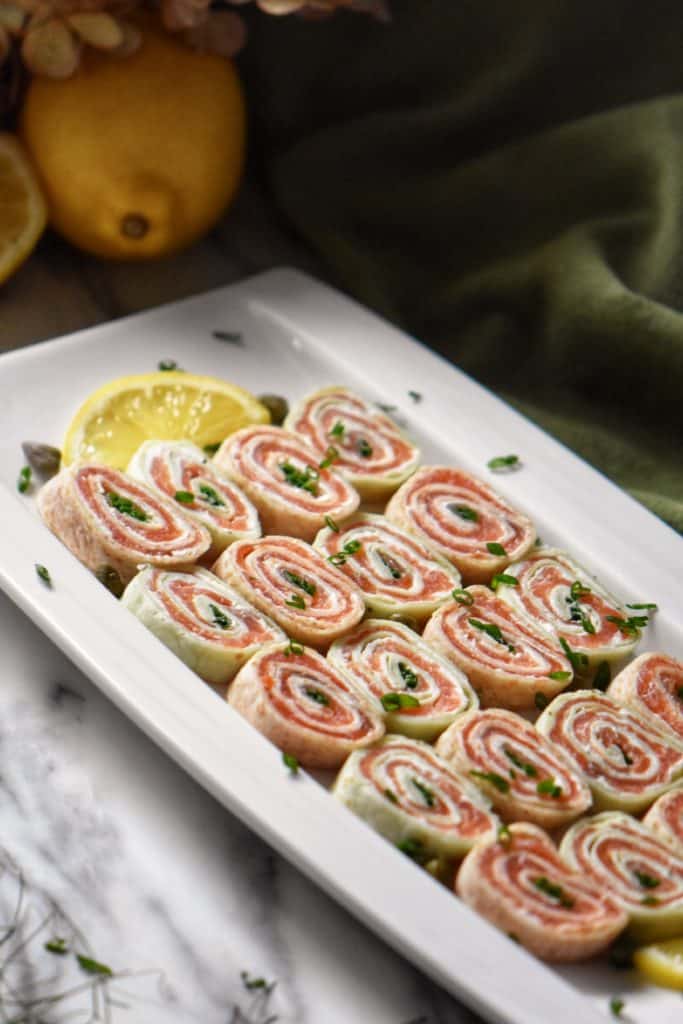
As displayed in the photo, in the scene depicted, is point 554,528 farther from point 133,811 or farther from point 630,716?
point 133,811

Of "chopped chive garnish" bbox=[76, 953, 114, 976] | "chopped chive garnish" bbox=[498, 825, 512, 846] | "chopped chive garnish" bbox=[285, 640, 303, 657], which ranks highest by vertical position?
"chopped chive garnish" bbox=[498, 825, 512, 846]

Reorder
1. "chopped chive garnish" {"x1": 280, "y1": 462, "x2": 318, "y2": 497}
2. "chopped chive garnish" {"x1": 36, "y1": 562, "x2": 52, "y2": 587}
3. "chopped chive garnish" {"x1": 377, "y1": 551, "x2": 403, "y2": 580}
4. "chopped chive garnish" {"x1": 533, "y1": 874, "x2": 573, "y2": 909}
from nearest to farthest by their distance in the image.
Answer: "chopped chive garnish" {"x1": 533, "y1": 874, "x2": 573, "y2": 909} → "chopped chive garnish" {"x1": 36, "y1": 562, "x2": 52, "y2": 587} → "chopped chive garnish" {"x1": 377, "y1": 551, "x2": 403, "y2": 580} → "chopped chive garnish" {"x1": 280, "y1": 462, "x2": 318, "y2": 497}

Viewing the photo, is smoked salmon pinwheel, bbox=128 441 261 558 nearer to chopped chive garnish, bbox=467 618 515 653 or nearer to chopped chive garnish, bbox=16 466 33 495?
chopped chive garnish, bbox=16 466 33 495

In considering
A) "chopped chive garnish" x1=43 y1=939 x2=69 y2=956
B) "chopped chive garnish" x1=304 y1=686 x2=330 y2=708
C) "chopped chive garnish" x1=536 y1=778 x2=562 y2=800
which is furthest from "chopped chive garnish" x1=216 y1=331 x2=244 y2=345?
"chopped chive garnish" x1=43 y1=939 x2=69 y2=956

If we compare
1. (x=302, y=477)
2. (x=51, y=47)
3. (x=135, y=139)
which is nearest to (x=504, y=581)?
(x=302, y=477)

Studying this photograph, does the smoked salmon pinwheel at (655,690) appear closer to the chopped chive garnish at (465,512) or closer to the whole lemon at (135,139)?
the chopped chive garnish at (465,512)
